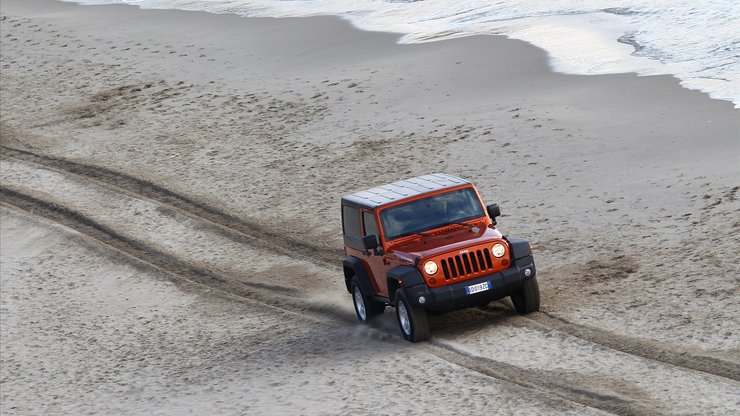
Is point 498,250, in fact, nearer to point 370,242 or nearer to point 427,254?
point 427,254

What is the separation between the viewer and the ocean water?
87.5ft

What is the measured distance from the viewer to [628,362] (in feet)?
45.9

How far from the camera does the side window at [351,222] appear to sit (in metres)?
16.5

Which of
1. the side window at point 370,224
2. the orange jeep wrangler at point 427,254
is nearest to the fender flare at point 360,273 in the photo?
the orange jeep wrangler at point 427,254

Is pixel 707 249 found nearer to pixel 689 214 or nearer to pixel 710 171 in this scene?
pixel 689 214

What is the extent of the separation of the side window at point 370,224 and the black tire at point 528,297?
79.0 inches

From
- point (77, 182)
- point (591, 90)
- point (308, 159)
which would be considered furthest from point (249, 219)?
point (591, 90)

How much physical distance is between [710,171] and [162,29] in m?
22.3

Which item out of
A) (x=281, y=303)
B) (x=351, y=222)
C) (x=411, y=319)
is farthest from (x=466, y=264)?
(x=281, y=303)

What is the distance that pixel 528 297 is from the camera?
15609 mm

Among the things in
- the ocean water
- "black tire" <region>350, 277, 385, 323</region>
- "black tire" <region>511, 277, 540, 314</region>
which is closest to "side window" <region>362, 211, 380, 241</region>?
"black tire" <region>350, 277, 385, 323</region>

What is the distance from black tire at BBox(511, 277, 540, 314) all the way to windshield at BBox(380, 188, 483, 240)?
115 centimetres

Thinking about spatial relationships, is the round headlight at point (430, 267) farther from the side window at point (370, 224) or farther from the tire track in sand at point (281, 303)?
the side window at point (370, 224)

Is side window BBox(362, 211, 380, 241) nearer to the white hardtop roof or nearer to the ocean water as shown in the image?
the white hardtop roof
